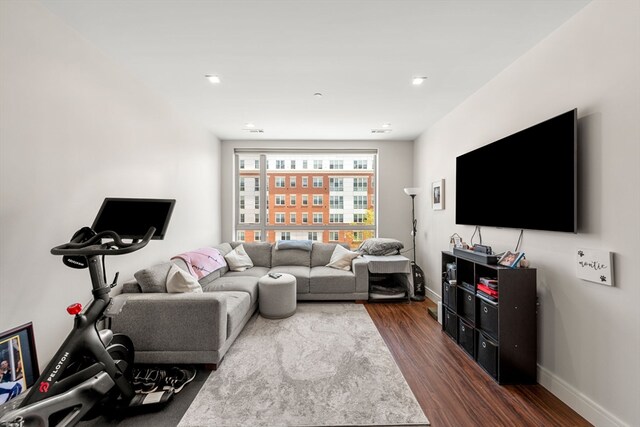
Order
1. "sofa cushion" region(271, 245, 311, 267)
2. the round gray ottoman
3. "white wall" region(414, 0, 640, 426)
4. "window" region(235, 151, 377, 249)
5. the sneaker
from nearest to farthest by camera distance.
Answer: "white wall" region(414, 0, 640, 426)
the sneaker
the round gray ottoman
"sofa cushion" region(271, 245, 311, 267)
"window" region(235, 151, 377, 249)

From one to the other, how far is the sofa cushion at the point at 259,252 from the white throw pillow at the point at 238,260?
13cm

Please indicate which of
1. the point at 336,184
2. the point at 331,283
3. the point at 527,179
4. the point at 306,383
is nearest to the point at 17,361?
the point at 306,383

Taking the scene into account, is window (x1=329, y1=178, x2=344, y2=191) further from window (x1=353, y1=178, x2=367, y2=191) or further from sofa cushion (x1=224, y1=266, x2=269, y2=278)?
sofa cushion (x1=224, y1=266, x2=269, y2=278)

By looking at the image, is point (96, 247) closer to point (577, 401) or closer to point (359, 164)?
point (577, 401)

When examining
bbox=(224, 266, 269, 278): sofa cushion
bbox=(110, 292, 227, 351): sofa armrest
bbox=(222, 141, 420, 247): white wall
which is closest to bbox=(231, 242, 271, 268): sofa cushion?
bbox=(224, 266, 269, 278): sofa cushion

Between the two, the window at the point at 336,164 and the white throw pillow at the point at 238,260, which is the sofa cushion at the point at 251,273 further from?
the window at the point at 336,164

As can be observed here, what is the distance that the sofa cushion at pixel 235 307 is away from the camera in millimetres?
2445

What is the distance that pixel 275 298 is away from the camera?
10.7 ft

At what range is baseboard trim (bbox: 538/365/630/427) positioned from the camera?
1.58 m

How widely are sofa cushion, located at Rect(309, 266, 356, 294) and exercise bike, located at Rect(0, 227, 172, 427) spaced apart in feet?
7.46

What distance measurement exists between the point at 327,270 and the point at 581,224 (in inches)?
116

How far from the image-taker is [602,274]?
5.21 ft

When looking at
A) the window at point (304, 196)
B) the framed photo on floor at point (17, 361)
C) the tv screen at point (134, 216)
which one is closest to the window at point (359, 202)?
the window at point (304, 196)

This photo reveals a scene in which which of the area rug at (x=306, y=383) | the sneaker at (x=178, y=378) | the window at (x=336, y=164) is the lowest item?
the area rug at (x=306, y=383)
